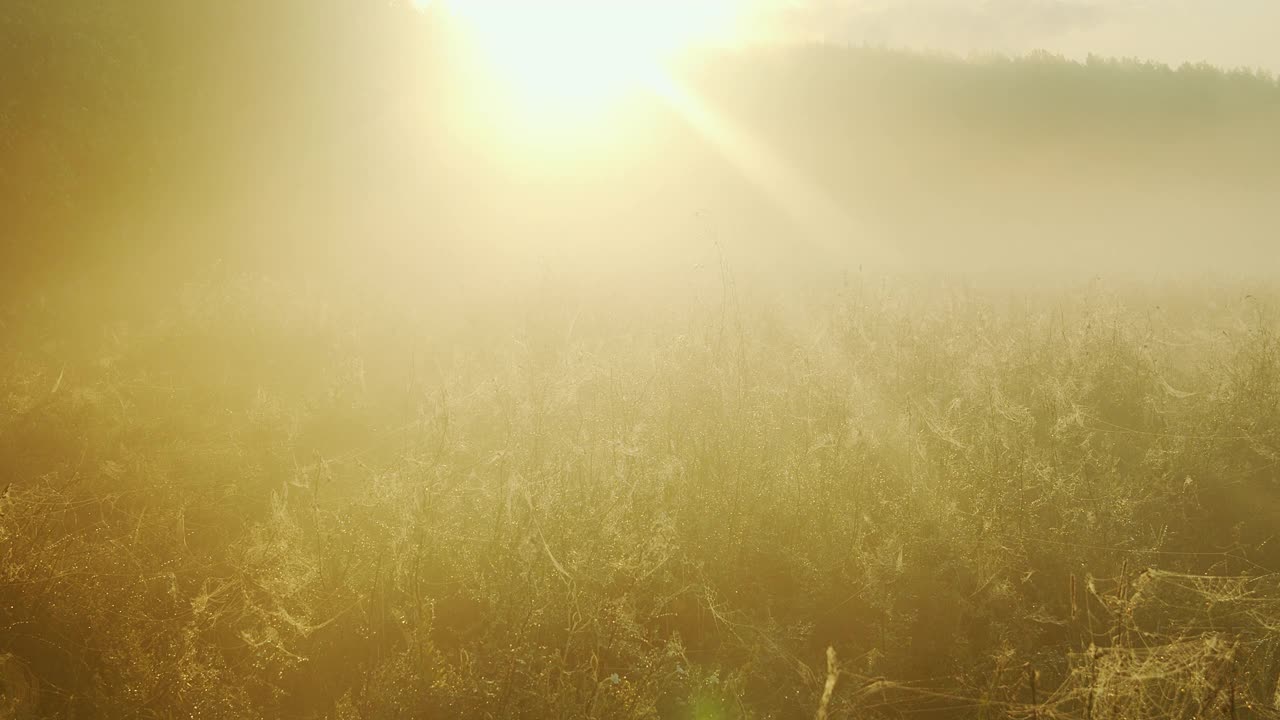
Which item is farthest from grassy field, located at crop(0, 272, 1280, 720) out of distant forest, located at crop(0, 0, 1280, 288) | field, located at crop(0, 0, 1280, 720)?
distant forest, located at crop(0, 0, 1280, 288)

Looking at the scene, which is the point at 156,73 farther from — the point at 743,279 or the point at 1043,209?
the point at 1043,209

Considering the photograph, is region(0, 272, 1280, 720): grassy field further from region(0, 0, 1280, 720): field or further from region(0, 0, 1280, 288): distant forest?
region(0, 0, 1280, 288): distant forest

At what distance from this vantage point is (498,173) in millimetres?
10758

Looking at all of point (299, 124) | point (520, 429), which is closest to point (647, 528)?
point (520, 429)

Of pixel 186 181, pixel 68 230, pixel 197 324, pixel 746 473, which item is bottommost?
pixel 746 473

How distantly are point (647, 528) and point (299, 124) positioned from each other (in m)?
8.68

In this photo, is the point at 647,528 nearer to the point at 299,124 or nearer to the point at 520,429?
the point at 520,429

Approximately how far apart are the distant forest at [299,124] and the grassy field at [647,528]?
2051 mm

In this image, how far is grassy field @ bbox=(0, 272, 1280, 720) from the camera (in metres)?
2.73

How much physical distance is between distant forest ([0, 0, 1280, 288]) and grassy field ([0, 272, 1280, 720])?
2.05m

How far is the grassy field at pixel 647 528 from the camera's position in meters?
2.73

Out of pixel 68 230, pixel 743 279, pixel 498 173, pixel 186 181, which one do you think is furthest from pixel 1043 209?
pixel 68 230

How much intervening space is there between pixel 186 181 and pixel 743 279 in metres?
7.39

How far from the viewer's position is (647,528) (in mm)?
3473
